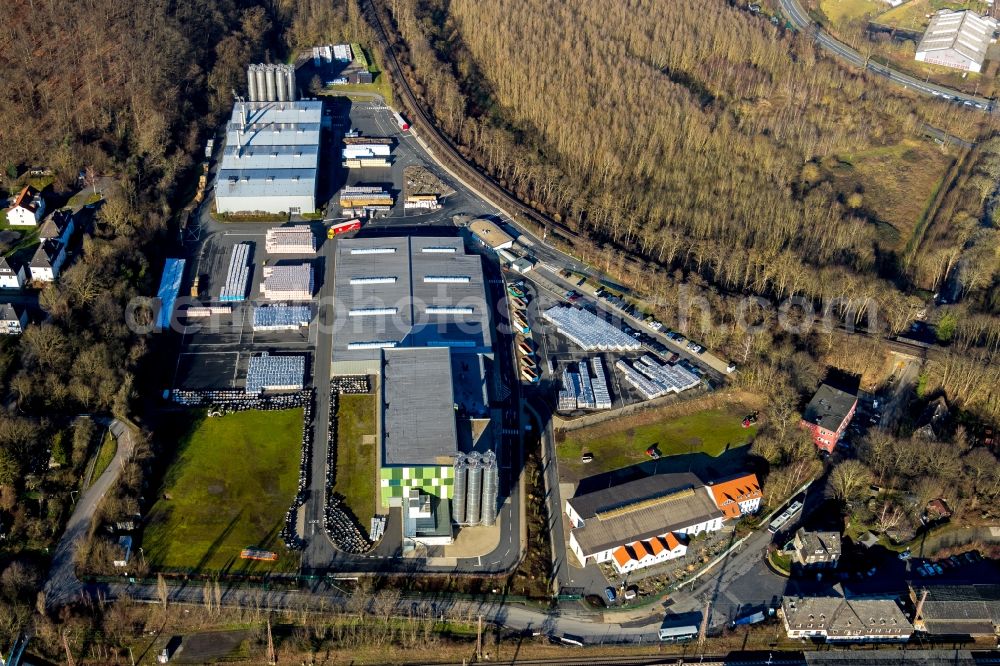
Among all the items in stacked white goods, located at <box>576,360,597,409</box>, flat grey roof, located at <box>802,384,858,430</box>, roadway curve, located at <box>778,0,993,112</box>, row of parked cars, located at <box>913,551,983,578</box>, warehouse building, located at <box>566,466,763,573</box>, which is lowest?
row of parked cars, located at <box>913,551,983,578</box>

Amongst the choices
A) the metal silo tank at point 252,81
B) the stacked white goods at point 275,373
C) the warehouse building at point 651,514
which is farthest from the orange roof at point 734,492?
the metal silo tank at point 252,81

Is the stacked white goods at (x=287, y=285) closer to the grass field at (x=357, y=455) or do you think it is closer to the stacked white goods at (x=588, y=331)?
the grass field at (x=357, y=455)

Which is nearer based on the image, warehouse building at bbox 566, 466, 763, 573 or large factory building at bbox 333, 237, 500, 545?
warehouse building at bbox 566, 466, 763, 573

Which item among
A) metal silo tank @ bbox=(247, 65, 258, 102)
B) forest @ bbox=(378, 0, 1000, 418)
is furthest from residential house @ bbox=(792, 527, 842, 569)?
metal silo tank @ bbox=(247, 65, 258, 102)

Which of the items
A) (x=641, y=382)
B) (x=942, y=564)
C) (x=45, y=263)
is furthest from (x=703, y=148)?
(x=45, y=263)

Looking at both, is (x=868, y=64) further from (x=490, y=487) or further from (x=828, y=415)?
(x=490, y=487)

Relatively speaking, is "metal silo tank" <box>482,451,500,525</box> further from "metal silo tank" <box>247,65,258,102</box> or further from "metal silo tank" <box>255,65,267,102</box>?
"metal silo tank" <box>247,65,258,102</box>
